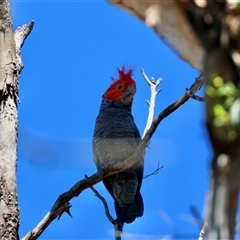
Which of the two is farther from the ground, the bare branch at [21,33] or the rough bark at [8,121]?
the bare branch at [21,33]

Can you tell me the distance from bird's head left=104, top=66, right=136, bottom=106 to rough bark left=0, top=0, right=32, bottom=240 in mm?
1608

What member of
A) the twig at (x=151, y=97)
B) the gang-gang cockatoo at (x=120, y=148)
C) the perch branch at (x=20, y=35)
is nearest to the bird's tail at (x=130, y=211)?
the gang-gang cockatoo at (x=120, y=148)

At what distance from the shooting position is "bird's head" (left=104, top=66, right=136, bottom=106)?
18.5ft

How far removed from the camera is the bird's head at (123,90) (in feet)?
18.5

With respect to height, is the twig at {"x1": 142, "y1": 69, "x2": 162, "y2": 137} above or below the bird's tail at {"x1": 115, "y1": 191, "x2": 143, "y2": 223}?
above

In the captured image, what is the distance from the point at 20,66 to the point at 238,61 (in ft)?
9.81

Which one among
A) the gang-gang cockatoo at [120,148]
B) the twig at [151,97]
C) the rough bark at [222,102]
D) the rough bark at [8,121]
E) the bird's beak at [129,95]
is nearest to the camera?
the rough bark at [222,102]

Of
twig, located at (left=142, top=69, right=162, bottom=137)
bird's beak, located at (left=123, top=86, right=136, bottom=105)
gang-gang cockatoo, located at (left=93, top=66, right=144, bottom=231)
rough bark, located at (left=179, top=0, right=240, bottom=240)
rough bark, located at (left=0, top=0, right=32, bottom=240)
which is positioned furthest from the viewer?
bird's beak, located at (left=123, top=86, right=136, bottom=105)

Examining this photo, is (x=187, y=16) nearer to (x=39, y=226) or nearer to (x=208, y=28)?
(x=208, y=28)

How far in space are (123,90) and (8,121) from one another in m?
2.09

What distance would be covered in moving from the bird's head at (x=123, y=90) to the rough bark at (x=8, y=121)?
161 centimetres

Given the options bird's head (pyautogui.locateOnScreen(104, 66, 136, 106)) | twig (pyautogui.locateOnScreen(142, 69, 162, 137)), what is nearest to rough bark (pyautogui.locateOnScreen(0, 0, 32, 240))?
twig (pyautogui.locateOnScreen(142, 69, 162, 137))

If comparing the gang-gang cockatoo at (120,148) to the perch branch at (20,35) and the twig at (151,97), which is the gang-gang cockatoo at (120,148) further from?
the perch branch at (20,35)

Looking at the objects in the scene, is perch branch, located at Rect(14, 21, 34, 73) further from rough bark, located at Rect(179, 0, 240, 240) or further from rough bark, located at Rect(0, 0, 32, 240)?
rough bark, located at Rect(179, 0, 240, 240)
